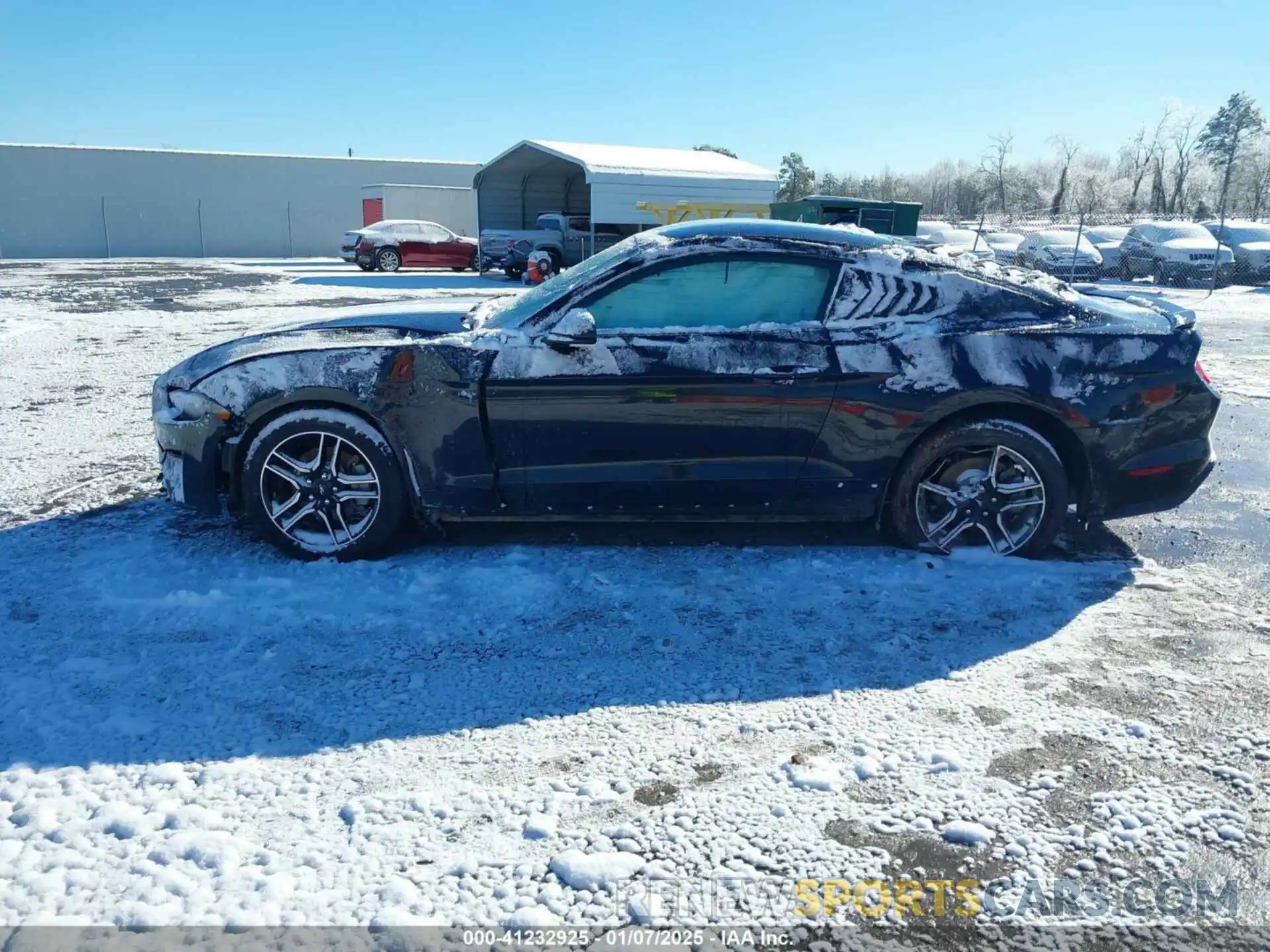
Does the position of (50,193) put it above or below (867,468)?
above

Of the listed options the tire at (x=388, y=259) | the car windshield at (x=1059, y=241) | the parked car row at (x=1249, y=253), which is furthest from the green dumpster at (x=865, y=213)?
the tire at (x=388, y=259)

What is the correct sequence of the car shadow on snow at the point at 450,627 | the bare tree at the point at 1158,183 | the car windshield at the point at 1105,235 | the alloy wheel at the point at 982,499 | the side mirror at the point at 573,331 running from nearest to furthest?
1. the car shadow on snow at the point at 450,627
2. the side mirror at the point at 573,331
3. the alloy wheel at the point at 982,499
4. the car windshield at the point at 1105,235
5. the bare tree at the point at 1158,183

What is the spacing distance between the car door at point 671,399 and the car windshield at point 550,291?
13 centimetres

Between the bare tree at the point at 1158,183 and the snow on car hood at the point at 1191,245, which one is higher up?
the bare tree at the point at 1158,183

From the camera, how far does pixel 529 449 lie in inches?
167

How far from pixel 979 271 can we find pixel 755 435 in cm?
135

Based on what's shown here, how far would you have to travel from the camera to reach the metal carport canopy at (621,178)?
2242cm

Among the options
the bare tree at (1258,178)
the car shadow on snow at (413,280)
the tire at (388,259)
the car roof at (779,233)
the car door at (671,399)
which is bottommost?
the car door at (671,399)

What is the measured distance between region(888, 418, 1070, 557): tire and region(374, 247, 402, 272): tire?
25.5m

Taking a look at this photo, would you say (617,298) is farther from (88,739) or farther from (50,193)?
(50,193)

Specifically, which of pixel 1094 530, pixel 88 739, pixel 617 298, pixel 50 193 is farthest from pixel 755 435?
pixel 50 193

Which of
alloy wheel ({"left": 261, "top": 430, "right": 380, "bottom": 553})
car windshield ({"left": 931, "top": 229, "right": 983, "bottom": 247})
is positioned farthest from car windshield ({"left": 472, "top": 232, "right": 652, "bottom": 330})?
car windshield ({"left": 931, "top": 229, "right": 983, "bottom": 247})

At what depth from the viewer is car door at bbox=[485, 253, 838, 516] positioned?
13.8 ft

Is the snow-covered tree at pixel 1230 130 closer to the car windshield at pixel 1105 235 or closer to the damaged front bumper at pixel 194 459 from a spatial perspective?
the car windshield at pixel 1105 235
